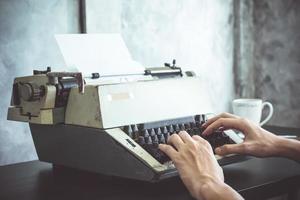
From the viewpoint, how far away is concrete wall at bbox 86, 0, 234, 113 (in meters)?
1.98

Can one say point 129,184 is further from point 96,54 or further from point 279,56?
point 279,56

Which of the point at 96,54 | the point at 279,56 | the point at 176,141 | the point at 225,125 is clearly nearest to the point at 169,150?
the point at 176,141

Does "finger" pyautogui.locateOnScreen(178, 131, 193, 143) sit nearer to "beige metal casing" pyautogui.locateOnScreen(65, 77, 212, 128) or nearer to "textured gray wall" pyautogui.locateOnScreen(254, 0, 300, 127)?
"beige metal casing" pyautogui.locateOnScreen(65, 77, 212, 128)

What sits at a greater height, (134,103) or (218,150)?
(134,103)

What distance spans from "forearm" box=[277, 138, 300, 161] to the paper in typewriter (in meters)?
0.51

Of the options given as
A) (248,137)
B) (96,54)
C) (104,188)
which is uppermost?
(96,54)

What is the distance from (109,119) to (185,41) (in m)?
1.06

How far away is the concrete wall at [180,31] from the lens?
198 cm

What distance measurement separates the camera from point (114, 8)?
6.44 ft

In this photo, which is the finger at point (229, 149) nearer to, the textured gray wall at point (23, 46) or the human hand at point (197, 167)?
the human hand at point (197, 167)

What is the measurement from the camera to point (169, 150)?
121cm

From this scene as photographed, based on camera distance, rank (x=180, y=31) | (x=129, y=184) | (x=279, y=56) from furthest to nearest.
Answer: (x=279, y=56) < (x=180, y=31) < (x=129, y=184)

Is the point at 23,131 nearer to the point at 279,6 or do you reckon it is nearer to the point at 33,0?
the point at 33,0

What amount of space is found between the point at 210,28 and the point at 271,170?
1120 mm
